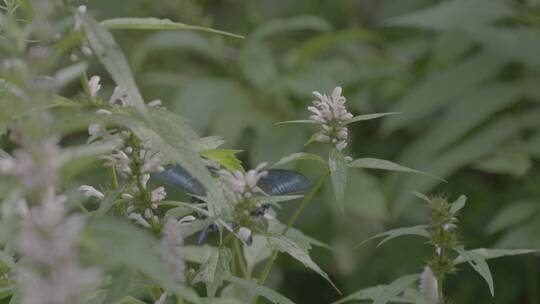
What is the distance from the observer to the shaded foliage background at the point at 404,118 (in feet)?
8.88

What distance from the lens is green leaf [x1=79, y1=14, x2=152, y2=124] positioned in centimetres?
75

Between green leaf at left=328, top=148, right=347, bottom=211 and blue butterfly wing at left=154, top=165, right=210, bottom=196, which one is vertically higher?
green leaf at left=328, top=148, right=347, bottom=211

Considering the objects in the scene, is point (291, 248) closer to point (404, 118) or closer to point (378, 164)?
point (378, 164)

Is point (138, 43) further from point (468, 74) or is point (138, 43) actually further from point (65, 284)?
point (65, 284)

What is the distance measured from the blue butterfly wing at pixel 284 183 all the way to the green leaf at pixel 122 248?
17.0 inches

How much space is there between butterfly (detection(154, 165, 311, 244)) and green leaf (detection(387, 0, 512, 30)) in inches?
66.1

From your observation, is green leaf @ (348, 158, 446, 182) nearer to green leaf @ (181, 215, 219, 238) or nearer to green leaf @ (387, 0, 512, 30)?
green leaf @ (181, 215, 219, 238)

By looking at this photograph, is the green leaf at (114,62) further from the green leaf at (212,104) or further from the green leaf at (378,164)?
the green leaf at (212,104)

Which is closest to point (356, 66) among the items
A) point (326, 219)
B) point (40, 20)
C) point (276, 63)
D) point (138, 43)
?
point (276, 63)

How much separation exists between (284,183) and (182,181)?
12cm

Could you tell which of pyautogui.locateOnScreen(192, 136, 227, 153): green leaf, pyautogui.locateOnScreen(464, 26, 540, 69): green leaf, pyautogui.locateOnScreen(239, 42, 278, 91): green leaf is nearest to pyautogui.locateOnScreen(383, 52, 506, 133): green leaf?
pyautogui.locateOnScreen(464, 26, 540, 69): green leaf

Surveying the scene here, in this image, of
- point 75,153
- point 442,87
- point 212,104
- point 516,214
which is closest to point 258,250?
point 75,153

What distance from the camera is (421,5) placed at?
3543 mm

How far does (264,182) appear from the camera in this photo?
1.07 metres
